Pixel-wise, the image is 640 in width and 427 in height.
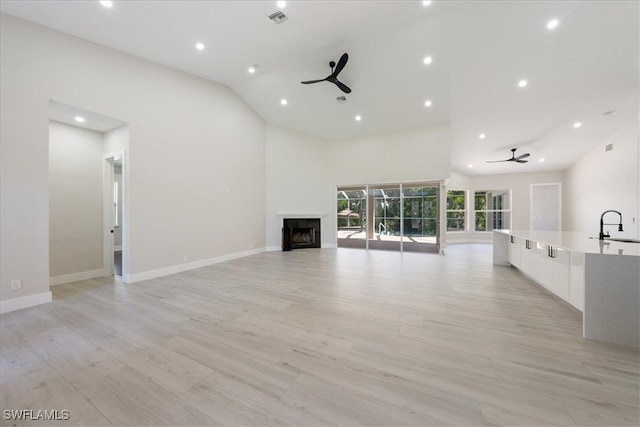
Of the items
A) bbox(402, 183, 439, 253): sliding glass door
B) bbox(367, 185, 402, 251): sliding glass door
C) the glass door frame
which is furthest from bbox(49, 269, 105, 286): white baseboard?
bbox(402, 183, 439, 253): sliding glass door

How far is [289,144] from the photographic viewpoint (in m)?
7.89

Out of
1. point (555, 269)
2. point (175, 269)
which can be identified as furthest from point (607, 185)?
point (175, 269)

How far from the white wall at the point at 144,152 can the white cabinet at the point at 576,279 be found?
6061 millimetres

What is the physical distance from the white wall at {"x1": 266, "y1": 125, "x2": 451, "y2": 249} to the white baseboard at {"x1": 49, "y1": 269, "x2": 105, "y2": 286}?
395cm

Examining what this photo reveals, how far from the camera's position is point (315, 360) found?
2.00 metres

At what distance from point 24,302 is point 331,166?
7.36 meters

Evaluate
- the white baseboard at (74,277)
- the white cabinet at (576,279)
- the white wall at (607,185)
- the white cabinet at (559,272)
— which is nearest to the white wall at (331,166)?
the white baseboard at (74,277)

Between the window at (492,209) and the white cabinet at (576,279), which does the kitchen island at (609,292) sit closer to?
the white cabinet at (576,279)

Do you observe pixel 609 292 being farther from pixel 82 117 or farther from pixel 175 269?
pixel 82 117

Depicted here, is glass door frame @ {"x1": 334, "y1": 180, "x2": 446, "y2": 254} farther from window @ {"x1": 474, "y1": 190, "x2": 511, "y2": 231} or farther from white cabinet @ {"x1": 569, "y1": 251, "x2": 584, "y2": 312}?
white cabinet @ {"x1": 569, "y1": 251, "x2": 584, "y2": 312}

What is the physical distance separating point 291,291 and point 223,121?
4571 millimetres

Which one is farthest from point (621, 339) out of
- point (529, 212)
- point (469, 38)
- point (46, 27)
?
point (529, 212)
